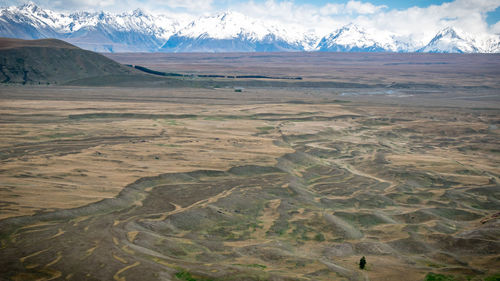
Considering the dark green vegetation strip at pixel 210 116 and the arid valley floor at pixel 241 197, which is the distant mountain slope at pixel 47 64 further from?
the dark green vegetation strip at pixel 210 116

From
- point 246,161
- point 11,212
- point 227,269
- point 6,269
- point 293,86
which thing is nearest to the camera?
point 6,269

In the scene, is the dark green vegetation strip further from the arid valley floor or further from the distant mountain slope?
the distant mountain slope

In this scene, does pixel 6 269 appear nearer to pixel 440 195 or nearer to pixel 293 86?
pixel 440 195

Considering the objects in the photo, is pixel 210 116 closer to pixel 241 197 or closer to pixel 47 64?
pixel 241 197

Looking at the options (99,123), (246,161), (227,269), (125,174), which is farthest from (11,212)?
(99,123)

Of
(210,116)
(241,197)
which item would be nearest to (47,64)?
(210,116)

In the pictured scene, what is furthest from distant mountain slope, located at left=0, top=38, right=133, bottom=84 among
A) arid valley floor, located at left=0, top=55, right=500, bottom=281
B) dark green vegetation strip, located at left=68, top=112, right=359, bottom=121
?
dark green vegetation strip, located at left=68, top=112, right=359, bottom=121

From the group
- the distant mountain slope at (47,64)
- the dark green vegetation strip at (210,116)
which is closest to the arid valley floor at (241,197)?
the dark green vegetation strip at (210,116)
